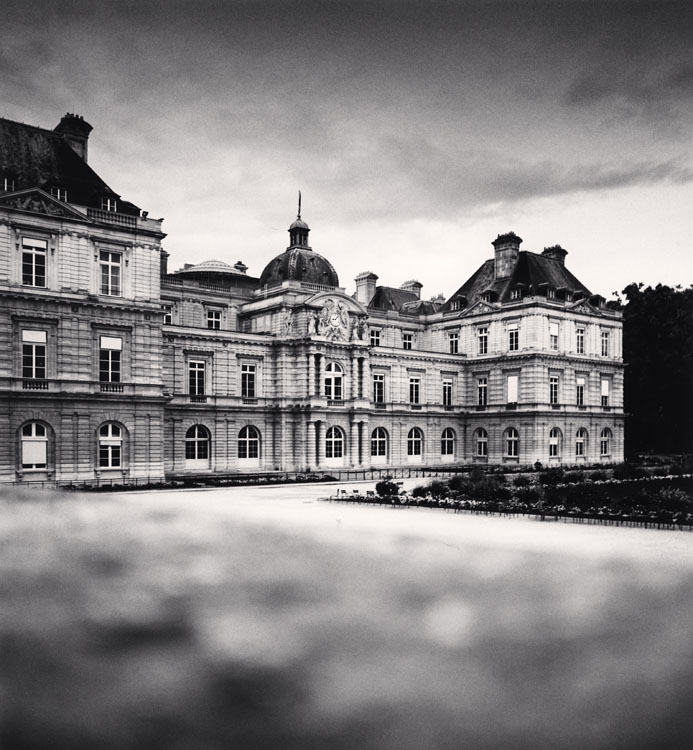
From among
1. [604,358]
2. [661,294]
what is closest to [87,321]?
[604,358]

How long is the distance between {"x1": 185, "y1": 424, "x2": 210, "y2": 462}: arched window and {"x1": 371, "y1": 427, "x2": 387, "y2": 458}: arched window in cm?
1413

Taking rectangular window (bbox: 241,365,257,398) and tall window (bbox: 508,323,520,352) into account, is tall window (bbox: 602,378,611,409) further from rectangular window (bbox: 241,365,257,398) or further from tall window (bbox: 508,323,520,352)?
rectangular window (bbox: 241,365,257,398)

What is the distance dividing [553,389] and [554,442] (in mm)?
4313

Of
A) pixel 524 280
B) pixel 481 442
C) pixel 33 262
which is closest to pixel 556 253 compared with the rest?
pixel 524 280

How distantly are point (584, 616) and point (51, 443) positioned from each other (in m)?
35.6

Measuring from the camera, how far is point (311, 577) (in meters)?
5.80

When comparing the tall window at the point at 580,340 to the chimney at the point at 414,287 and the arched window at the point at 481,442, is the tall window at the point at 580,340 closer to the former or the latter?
the arched window at the point at 481,442

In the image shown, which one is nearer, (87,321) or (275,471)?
(87,321)

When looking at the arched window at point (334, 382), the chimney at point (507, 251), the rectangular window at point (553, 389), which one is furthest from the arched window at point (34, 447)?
the chimney at point (507, 251)

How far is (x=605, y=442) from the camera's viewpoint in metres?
66.3

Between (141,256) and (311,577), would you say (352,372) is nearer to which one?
(141,256)

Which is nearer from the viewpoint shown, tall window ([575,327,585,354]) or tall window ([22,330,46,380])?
tall window ([22,330,46,380])

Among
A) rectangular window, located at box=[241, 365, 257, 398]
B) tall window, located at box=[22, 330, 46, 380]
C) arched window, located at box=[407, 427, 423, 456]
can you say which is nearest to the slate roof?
tall window, located at box=[22, 330, 46, 380]

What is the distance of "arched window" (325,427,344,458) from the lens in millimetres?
53375
